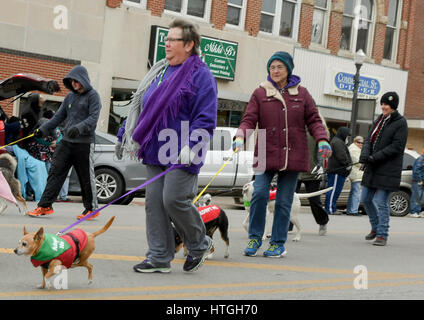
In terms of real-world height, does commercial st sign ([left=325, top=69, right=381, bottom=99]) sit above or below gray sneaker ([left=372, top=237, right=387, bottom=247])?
above

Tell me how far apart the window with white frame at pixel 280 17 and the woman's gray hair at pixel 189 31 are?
21.2 metres

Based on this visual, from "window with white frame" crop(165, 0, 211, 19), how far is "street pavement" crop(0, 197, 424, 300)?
15164 millimetres

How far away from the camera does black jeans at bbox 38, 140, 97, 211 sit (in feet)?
32.0

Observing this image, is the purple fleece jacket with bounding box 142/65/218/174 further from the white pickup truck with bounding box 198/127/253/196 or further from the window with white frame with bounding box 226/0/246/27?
the window with white frame with bounding box 226/0/246/27

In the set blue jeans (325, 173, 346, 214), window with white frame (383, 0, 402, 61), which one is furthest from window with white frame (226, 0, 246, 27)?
blue jeans (325, 173, 346, 214)

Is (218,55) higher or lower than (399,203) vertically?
higher

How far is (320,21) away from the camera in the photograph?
2878cm

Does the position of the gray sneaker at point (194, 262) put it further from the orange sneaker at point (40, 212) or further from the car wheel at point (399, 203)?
the car wheel at point (399, 203)

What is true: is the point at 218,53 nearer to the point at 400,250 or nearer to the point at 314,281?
the point at 400,250

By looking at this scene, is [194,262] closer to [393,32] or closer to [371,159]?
[371,159]

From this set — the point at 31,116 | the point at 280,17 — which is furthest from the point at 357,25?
the point at 31,116

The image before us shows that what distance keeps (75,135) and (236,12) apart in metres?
17.4
